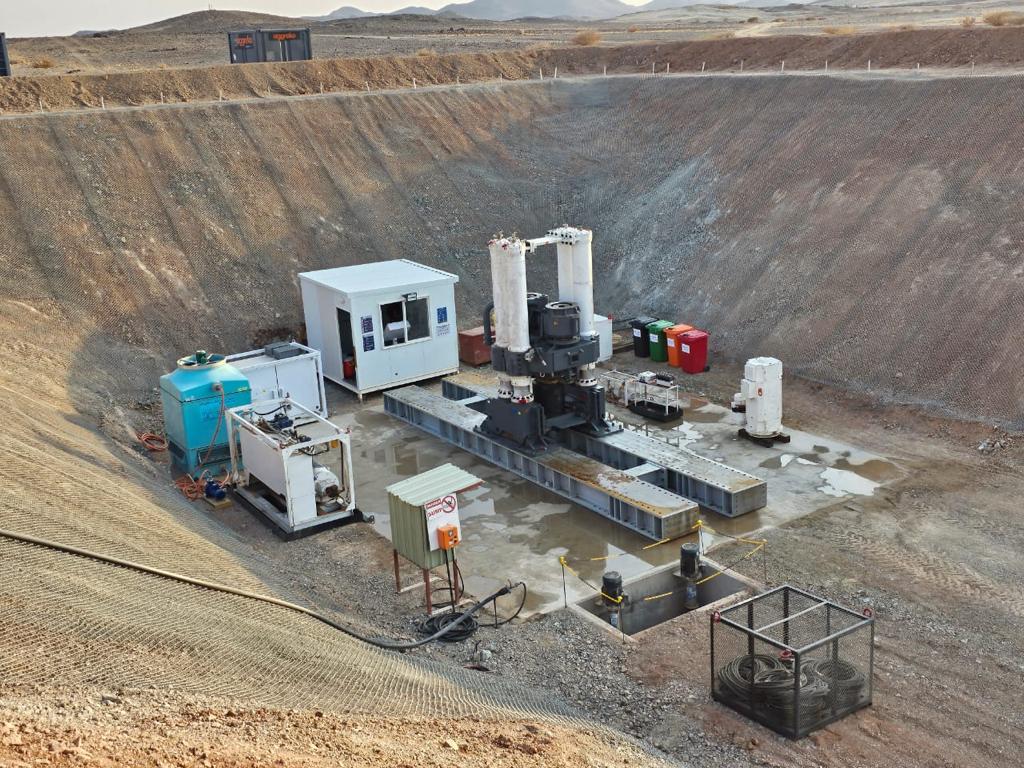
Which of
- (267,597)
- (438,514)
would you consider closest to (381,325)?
(438,514)

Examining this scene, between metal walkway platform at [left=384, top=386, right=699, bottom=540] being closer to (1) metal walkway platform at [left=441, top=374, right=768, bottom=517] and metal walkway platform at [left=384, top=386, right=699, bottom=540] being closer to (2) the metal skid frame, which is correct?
(2) the metal skid frame

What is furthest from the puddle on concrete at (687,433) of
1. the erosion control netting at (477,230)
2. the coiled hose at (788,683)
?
the coiled hose at (788,683)

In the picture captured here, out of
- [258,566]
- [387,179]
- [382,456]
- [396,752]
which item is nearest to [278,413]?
[382,456]

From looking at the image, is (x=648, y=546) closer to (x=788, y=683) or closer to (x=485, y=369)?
(x=788, y=683)

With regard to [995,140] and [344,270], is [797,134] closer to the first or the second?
[995,140]

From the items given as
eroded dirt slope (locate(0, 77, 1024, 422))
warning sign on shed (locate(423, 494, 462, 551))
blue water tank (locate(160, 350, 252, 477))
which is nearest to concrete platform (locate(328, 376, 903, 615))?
warning sign on shed (locate(423, 494, 462, 551))

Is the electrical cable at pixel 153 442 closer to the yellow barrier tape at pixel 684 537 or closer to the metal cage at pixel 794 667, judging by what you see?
the yellow barrier tape at pixel 684 537
